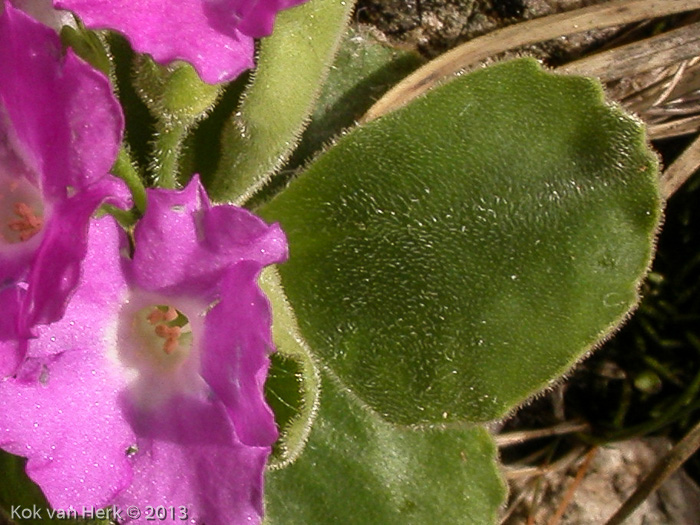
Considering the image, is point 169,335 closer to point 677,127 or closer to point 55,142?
point 55,142

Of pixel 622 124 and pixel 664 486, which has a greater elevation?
pixel 622 124

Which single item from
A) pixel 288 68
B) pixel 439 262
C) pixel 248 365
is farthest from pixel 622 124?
pixel 248 365

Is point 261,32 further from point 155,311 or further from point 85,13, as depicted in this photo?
point 155,311

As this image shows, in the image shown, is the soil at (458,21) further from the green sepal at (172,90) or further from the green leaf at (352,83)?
the green sepal at (172,90)

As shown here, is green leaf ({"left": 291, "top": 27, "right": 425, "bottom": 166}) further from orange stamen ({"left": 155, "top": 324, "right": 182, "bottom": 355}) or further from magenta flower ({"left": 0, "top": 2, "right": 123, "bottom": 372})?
magenta flower ({"left": 0, "top": 2, "right": 123, "bottom": 372})

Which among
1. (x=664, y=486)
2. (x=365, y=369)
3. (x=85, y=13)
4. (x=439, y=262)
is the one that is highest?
(x=85, y=13)

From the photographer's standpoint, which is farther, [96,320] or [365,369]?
[365,369]

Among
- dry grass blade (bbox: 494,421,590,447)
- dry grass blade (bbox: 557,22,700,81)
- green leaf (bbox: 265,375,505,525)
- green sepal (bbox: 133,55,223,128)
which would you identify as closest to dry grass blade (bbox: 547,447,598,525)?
dry grass blade (bbox: 494,421,590,447)

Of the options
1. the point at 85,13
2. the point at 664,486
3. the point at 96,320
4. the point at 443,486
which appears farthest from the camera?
the point at 664,486

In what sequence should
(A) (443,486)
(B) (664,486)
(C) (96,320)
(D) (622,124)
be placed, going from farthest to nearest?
(B) (664,486) → (A) (443,486) → (D) (622,124) → (C) (96,320)
